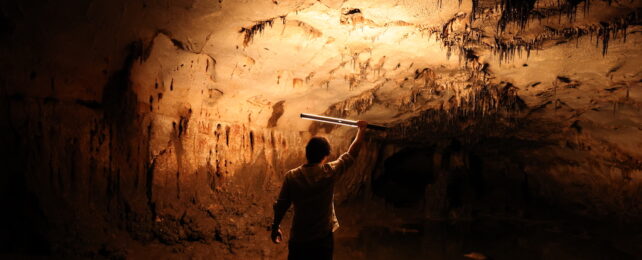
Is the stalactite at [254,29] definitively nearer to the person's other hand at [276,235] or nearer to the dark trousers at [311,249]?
the person's other hand at [276,235]

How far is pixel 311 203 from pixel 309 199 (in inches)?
1.3

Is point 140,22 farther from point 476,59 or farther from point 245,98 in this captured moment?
point 476,59

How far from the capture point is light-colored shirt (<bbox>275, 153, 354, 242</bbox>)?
257cm

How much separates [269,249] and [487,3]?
449 cm

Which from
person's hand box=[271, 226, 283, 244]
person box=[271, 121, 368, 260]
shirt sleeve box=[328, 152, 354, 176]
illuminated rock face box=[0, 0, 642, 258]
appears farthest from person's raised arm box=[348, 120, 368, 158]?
illuminated rock face box=[0, 0, 642, 258]

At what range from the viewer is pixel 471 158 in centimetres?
1251

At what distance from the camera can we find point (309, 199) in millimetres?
2578

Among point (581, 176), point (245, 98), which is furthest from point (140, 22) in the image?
point (581, 176)

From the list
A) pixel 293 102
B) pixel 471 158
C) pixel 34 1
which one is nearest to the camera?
pixel 34 1

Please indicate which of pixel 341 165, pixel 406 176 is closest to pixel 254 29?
pixel 341 165

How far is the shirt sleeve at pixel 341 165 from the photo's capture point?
2682 mm

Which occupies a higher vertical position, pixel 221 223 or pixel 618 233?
pixel 221 223

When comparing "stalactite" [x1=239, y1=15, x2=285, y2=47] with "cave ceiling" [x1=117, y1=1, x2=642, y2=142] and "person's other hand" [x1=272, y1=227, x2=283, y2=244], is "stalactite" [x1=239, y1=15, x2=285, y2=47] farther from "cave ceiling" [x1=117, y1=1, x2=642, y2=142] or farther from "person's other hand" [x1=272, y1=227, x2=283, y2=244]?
"person's other hand" [x1=272, y1=227, x2=283, y2=244]

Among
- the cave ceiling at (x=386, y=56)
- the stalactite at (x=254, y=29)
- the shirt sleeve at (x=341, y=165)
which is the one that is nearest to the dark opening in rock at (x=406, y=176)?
the cave ceiling at (x=386, y=56)
